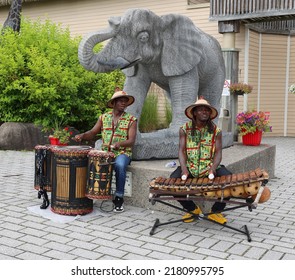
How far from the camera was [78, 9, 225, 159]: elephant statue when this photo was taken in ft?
17.9

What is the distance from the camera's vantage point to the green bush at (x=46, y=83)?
36.1 feet

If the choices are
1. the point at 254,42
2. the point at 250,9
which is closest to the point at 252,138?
the point at 250,9

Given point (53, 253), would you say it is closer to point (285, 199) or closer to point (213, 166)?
point (213, 166)

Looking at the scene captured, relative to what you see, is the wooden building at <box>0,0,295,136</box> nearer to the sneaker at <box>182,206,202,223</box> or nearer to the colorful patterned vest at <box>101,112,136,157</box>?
the colorful patterned vest at <box>101,112,136,157</box>

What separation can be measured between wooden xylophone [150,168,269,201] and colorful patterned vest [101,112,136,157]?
3.08ft

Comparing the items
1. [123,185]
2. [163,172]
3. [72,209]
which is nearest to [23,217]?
[72,209]

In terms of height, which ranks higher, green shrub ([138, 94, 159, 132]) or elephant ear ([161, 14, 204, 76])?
elephant ear ([161, 14, 204, 76])

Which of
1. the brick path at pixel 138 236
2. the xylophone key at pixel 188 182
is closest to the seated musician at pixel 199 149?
the xylophone key at pixel 188 182

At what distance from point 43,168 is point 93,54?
1.44m

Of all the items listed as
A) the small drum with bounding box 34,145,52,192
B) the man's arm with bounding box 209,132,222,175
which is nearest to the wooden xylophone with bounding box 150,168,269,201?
the man's arm with bounding box 209,132,222,175

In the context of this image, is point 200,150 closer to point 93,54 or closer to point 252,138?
point 93,54

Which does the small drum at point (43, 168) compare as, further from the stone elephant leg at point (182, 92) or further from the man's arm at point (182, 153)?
the stone elephant leg at point (182, 92)

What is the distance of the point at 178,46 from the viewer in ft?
19.8

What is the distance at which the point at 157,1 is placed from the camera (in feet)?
52.0
